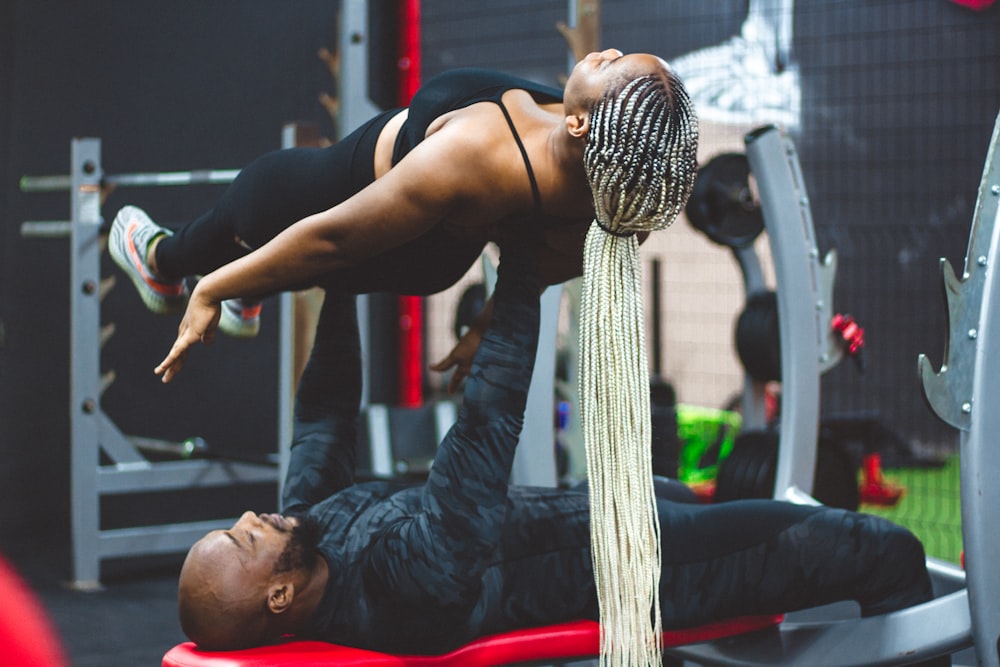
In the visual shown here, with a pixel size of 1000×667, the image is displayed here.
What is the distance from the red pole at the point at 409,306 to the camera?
15.4 feet

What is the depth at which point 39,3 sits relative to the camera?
385 cm

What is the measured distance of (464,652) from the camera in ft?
4.89

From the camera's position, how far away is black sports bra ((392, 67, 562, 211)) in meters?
1.46

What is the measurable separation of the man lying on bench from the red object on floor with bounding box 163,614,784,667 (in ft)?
0.06

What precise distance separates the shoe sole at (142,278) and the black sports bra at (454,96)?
2.11ft

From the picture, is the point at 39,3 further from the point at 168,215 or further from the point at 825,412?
the point at 825,412

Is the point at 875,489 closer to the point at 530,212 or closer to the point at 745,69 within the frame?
the point at 745,69

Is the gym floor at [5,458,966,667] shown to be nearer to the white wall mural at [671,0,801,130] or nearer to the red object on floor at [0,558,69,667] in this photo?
the white wall mural at [671,0,801,130]

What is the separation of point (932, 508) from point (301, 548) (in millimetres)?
4161

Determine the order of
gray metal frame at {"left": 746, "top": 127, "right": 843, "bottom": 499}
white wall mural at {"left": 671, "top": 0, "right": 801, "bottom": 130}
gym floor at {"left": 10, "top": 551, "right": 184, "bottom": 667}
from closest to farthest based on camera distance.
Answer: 1. gray metal frame at {"left": 746, "top": 127, "right": 843, "bottom": 499}
2. gym floor at {"left": 10, "top": 551, "right": 184, "bottom": 667}
3. white wall mural at {"left": 671, "top": 0, "right": 801, "bottom": 130}

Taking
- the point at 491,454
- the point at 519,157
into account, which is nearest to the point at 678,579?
the point at 491,454

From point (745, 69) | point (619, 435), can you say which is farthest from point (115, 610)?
point (745, 69)

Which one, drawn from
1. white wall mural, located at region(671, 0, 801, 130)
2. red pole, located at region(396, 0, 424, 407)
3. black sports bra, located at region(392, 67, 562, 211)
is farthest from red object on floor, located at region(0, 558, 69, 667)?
red pole, located at region(396, 0, 424, 407)

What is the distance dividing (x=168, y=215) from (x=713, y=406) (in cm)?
321
